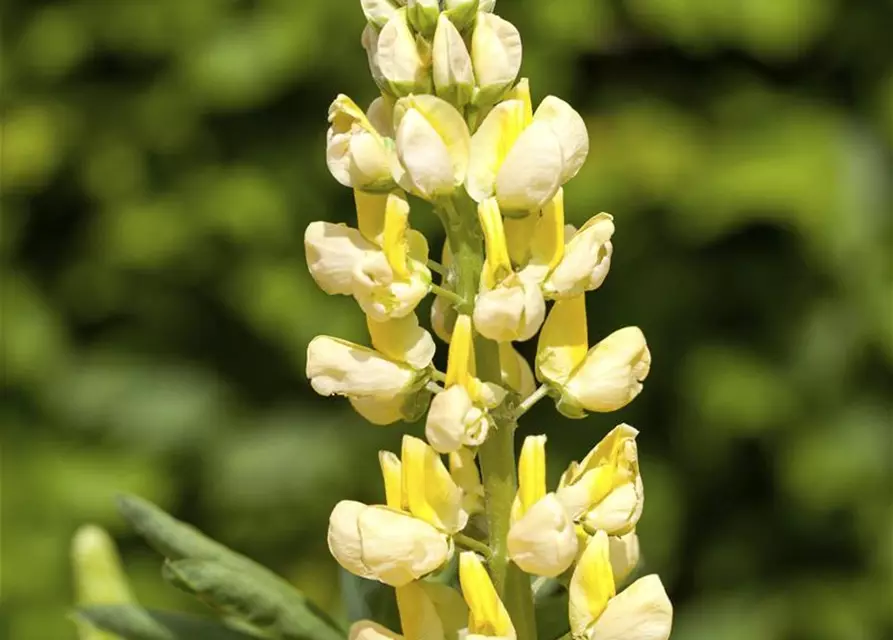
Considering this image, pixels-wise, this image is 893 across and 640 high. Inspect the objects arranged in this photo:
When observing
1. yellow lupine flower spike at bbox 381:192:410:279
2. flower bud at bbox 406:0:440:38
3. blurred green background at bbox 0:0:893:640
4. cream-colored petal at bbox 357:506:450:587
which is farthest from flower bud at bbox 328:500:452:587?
blurred green background at bbox 0:0:893:640

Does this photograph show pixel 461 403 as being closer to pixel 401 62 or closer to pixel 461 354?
pixel 461 354

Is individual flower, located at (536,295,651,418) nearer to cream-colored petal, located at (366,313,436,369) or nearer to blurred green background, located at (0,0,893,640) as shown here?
cream-colored petal, located at (366,313,436,369)

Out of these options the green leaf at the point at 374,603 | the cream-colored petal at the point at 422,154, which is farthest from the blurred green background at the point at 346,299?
the cream-colored petal at the point at 422,154

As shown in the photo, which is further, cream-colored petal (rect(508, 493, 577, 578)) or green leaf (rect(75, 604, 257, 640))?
green leaf (rect(75, 604, 257, 640))

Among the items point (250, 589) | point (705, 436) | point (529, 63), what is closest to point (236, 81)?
point (529, 63)

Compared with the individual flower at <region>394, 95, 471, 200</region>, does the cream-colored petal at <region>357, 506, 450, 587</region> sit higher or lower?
lower

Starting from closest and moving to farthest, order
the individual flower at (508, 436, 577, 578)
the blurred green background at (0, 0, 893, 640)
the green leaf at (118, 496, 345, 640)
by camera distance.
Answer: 1. the individual flower at (508, 436, 577, 578)
2. the green leaf at (118, 496, 345, 640)
3. the blurred green background at (0, 0, 893, 640)
